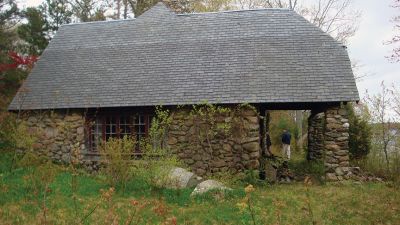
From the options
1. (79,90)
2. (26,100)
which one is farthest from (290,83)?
(26,100)

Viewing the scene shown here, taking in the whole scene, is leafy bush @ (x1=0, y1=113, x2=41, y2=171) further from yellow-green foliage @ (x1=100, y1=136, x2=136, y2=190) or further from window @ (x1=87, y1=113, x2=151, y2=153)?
yellow-green foliage @ (x1=100, y1=136, x2=136, y2=190)

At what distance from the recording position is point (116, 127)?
1267 centimetres

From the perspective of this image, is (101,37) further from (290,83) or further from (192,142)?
(290,83)

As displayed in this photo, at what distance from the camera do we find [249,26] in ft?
44.1

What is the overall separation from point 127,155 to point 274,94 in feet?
15.3

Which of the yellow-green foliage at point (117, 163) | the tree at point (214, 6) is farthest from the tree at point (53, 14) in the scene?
the yellow-green foliage at point (117, 163)

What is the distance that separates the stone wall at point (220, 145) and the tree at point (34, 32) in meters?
11.3

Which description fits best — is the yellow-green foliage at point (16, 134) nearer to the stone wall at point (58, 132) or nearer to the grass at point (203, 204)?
the stone wall at point (58, 132)

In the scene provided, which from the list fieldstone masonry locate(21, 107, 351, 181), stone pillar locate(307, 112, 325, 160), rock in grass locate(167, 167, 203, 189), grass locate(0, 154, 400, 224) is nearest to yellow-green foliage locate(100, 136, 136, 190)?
grass locate(0, 154, 400, 224)

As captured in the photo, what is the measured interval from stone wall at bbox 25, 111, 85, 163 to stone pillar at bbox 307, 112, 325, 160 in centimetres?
792

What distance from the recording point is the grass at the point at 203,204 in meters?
6.91

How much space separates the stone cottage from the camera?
11.2 meters

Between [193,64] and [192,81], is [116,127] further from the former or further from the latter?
[193,64]

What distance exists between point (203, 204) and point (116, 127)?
18.6 ft
